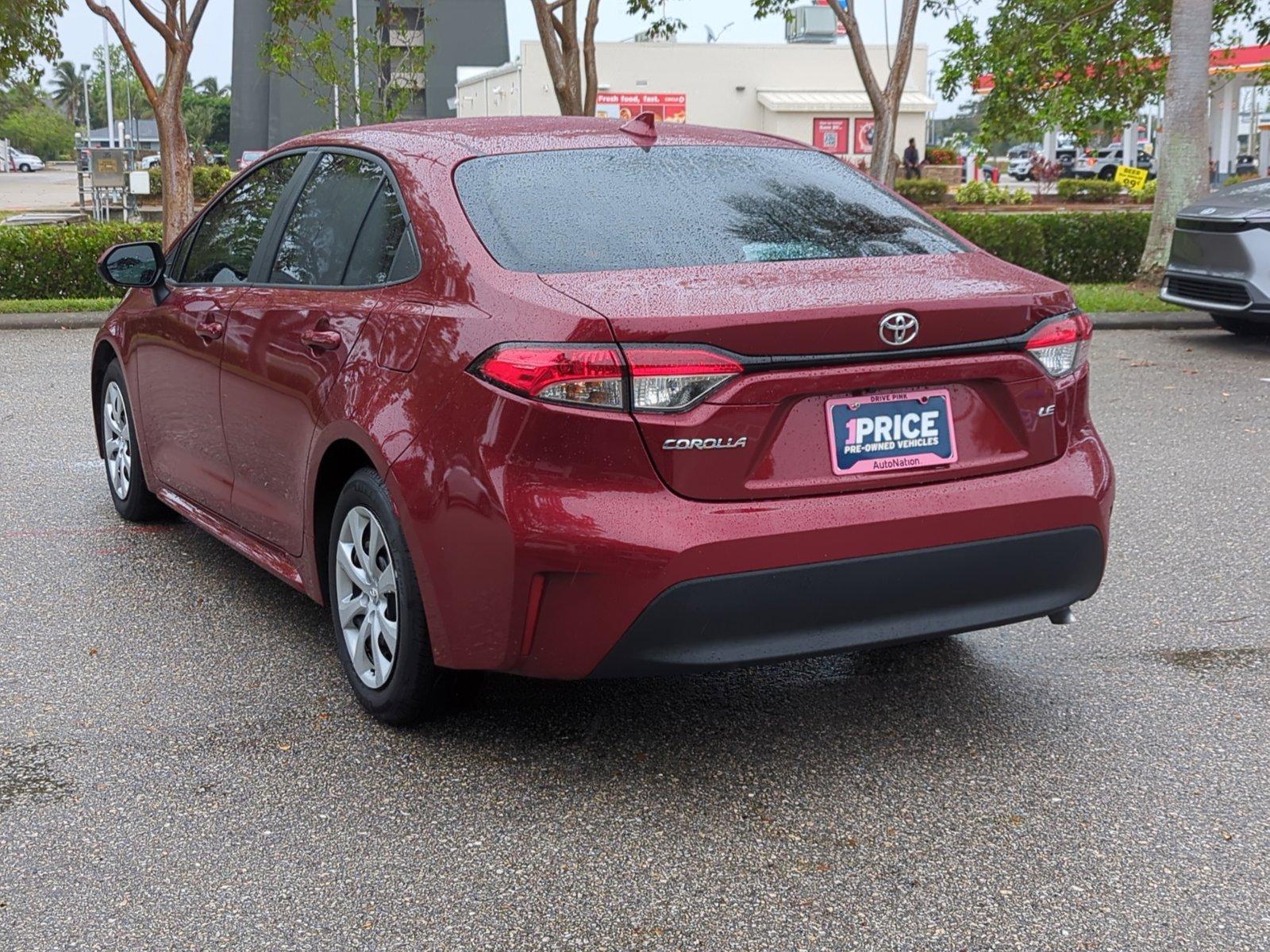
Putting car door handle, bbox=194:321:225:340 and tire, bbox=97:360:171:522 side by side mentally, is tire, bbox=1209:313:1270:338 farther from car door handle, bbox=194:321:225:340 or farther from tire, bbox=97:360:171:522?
car door handle, bbox=194:321:225:340

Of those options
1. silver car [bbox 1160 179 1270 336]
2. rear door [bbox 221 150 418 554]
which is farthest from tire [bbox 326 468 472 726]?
silver car [bbox 1160 179 1270 336]

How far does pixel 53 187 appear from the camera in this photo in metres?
66.9

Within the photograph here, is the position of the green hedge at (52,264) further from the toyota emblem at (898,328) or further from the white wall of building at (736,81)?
the white wall of building at (736,81)

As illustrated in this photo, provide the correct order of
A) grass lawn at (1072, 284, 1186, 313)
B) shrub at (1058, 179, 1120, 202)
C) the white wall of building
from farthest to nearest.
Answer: the white wall of building < shrub at (1058, 179, 1120, 202) < grass lawn at (1072, 284, 1186, 313)

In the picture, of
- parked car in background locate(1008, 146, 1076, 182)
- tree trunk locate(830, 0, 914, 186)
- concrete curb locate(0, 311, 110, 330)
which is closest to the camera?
concrete curb locate(0, 311, 110, 330)

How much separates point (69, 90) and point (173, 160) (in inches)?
6868

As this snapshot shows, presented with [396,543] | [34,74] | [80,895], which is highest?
[34,74]

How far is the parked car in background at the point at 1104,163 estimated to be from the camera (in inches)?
2165

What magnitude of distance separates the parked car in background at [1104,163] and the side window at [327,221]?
50.6m

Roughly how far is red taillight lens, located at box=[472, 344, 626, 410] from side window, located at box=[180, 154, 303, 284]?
189 cm

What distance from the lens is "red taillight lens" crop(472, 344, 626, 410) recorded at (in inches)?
134

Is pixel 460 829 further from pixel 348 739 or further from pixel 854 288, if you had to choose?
pixel 854 288

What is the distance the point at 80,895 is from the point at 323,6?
18.6 meters

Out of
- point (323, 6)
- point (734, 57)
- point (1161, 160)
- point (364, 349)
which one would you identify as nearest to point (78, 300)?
point (323, 6)
